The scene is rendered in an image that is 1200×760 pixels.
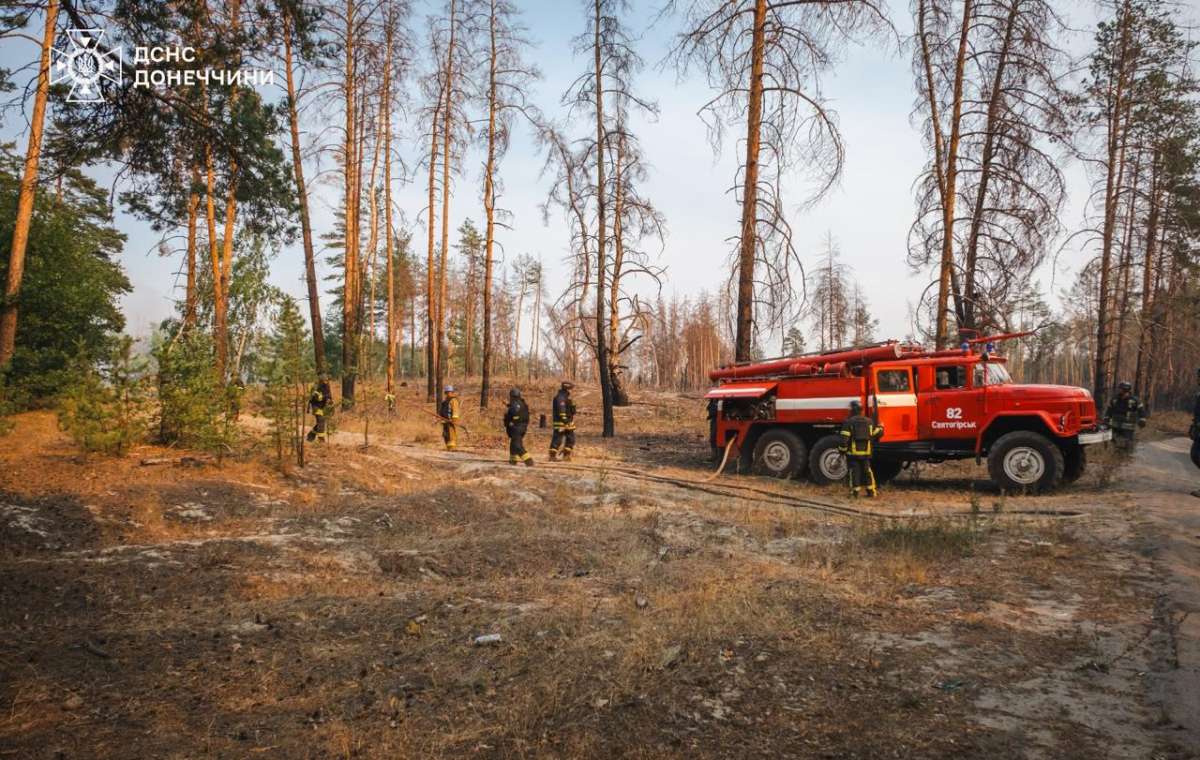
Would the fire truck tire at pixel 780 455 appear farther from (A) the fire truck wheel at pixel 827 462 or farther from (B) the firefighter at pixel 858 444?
(B) the firefighter at pixel 858 444

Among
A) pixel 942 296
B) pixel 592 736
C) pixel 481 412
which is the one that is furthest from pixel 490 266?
pixel 592 736

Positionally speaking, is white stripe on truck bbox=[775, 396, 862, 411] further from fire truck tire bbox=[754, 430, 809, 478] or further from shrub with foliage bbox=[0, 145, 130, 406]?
shrub with foliage bbox=[0, 145, 130, 406]

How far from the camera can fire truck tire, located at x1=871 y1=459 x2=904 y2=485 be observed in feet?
45.0

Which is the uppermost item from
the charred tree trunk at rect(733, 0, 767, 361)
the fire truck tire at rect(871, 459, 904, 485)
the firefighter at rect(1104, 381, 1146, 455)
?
the charred tree trunk at rect(733, 0, 767, 361)

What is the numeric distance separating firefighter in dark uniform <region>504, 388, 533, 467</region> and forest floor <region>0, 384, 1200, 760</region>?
11.6 feet

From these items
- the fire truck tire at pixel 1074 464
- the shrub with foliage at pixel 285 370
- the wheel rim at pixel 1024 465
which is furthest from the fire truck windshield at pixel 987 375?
the shrub with foliage at pixel 285 370

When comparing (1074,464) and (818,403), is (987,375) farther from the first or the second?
(818,403)

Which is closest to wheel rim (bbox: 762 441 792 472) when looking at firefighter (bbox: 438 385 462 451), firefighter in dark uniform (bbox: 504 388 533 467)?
firefighter in dark uniform (bbox: 504 388 533 467)

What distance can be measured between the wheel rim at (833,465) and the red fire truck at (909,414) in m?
0.02

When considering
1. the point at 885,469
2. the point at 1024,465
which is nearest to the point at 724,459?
the point at 885,469

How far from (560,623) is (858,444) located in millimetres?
8431

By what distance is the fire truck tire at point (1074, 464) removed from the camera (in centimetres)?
1198

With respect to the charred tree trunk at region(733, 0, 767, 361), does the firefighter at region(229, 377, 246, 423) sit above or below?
below

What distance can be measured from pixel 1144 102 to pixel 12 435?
104 feet
